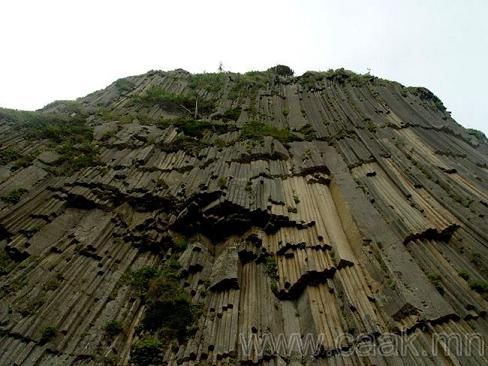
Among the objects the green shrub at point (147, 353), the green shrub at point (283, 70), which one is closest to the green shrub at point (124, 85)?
the green shrub at point (283, 70)

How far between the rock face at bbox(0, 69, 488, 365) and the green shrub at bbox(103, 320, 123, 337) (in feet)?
0.14

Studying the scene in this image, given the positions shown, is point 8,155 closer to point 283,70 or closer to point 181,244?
point 181,244

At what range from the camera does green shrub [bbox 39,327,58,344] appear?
45.6 feet

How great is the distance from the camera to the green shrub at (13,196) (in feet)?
63.5

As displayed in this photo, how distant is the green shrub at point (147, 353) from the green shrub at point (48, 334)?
113 inches

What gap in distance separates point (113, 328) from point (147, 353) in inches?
76.6

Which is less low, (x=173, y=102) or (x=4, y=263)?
(x=173, y=102)

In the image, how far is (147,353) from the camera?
13.8 m

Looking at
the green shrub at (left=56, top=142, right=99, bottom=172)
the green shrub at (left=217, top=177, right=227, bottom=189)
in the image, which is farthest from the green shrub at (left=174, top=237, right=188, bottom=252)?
the green shrub at (left=56, top=142, right=99, bottom=172)

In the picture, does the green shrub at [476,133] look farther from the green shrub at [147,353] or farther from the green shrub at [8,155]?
the green shrub at [8,155]

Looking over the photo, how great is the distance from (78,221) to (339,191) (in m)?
13.2

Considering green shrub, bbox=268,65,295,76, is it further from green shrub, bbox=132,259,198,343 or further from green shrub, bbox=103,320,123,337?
green shrub, bbox=103,320,123,337

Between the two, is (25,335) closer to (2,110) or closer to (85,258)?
(85,258)

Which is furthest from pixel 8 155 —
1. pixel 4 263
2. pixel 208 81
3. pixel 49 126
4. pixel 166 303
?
pixel 208 81
